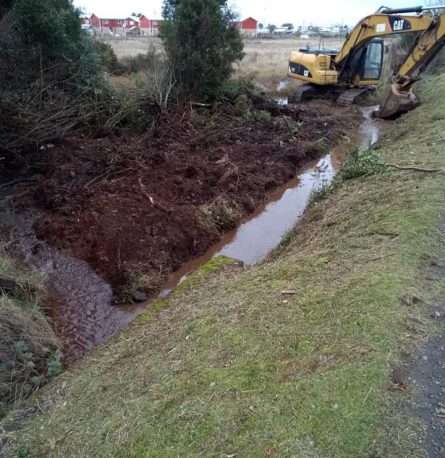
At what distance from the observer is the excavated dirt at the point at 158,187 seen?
7234 millimetres

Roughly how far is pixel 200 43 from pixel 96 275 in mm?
9947

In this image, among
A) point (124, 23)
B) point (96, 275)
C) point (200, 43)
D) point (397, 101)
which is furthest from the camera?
point (124, 23)

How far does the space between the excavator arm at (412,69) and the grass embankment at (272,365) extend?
9274 mm

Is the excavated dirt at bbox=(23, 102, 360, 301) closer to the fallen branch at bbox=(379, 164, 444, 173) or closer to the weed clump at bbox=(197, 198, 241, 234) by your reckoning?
the weed clump at bbox=(197, 198, 241, 234)

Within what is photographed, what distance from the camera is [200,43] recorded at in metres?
14.0

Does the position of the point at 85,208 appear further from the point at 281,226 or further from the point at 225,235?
the point at 281,226

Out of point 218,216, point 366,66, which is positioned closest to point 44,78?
point 218,216

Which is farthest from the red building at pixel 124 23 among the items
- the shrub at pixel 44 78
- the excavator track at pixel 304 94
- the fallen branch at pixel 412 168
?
the fallen branch at pixel 412 168

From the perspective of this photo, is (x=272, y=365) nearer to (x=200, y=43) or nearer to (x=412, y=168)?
(x=412, y=168)

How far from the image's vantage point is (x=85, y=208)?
8.05 m

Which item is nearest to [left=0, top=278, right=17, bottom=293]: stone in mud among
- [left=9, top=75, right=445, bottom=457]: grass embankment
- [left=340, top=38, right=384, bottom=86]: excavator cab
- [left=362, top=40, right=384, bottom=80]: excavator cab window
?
[left=9, top=75, right=445, bottom=457]: grass embankment

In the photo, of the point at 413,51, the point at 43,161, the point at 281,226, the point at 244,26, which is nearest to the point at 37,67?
the point at 43,161

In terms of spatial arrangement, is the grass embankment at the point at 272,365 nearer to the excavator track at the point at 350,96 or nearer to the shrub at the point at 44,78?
the shrub at the point at 44,78

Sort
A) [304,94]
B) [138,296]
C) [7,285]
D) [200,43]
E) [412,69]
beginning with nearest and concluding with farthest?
[7,285]
[138,296]
[412,69]
[200,43]
[304,94]
